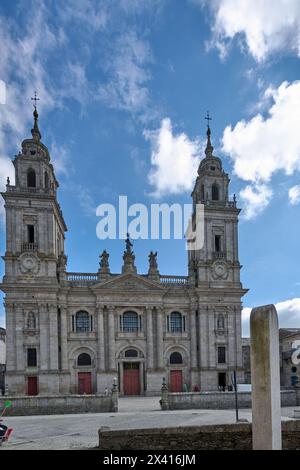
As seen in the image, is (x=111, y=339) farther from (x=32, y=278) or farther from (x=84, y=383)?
(x=32, y=278)

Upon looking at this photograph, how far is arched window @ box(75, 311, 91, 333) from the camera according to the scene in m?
41.2

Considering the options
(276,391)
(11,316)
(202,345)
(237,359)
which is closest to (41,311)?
(11,316)

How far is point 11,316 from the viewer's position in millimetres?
38594

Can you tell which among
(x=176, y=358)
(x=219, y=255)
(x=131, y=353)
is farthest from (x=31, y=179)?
(x=176, y=358)

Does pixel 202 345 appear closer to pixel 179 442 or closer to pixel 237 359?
pixel 237 359

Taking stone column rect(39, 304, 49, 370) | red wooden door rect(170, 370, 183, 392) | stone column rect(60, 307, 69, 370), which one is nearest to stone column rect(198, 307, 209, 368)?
red wooden door rect(170, 370, 183, 392)

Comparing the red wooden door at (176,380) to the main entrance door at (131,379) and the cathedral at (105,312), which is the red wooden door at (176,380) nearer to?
the cathedral at (105,312)

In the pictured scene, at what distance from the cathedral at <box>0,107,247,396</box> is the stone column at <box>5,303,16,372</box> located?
0.29ft

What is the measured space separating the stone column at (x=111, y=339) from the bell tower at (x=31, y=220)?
21.1 ft

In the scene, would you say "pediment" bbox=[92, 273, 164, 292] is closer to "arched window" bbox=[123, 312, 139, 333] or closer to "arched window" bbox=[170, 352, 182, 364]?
"arched window" bbox=[123, 312, 139, 333]

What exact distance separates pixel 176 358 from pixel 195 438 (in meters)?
31.8

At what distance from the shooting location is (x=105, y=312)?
4162 cm
